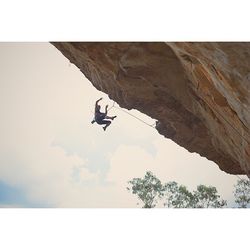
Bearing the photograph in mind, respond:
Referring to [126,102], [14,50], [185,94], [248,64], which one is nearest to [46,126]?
[126,102]

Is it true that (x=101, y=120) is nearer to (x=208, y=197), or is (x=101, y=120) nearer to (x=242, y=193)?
(x=208, y=197)

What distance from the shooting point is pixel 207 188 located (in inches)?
378

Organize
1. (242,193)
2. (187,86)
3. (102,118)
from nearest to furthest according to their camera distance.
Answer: (187,86) → (242,193) → (102,118)

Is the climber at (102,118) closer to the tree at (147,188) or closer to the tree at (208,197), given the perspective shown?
the tree at (147,188)

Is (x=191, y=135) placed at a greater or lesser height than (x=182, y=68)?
lesser

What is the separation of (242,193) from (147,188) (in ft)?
7.24

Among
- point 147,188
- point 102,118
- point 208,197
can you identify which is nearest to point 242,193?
point 208,197

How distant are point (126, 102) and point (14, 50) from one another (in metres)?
2.75

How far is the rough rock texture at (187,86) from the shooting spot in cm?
610

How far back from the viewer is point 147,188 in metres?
9.95
